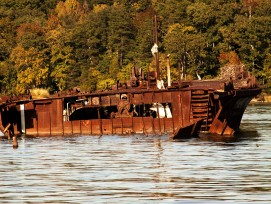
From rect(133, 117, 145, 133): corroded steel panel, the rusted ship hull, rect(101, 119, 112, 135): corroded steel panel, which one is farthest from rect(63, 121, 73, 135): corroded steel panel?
rect(133, 117, 145, 133): corroded steel panel

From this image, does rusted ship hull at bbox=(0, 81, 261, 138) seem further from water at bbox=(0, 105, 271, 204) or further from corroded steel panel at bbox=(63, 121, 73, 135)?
water at bbox=(0, 105, 271, 204)

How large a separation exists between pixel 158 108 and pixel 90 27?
11889 cm

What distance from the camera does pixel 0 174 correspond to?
52156mm

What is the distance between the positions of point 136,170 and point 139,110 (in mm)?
27168

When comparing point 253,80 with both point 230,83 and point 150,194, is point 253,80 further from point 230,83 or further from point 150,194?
point 150,194

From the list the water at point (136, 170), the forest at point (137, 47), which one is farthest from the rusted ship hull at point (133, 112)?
the forest at point (137, 47)

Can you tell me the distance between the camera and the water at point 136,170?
143 feet

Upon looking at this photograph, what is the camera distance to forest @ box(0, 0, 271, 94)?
171 meters

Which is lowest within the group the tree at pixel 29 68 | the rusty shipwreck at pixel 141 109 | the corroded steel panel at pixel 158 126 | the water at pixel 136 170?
the water at pixel 136 170

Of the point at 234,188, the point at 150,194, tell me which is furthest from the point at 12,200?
the point at 234,188

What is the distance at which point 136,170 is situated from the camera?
53000mm

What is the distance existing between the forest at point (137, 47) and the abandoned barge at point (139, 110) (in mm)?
83593

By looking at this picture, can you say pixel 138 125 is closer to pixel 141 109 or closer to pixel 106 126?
pixel 141 109

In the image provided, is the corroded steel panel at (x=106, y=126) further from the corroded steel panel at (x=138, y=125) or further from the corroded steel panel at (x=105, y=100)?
the corroded steel panel at (x=138, y=125)
